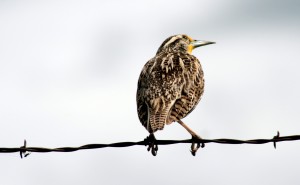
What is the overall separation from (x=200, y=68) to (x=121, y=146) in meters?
4.22

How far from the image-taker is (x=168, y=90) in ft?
36.6

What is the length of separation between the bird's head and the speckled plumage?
5.12 ft

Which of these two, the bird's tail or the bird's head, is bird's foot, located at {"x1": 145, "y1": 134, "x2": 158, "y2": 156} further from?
the bird's head

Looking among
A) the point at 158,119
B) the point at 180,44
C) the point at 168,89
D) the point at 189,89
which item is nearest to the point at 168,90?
the point at 168,89

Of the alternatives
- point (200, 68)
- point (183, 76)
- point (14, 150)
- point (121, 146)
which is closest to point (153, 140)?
point (121, 146)

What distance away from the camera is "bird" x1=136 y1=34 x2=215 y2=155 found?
34.1 feet

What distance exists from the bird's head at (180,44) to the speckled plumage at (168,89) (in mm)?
1561

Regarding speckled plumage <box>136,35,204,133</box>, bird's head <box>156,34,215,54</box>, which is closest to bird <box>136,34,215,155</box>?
speckled plumage <box>136,35,204,133</box>

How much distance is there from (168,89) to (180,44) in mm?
3678

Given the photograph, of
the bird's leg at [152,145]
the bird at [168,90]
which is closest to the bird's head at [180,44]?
the bird at [168,90]

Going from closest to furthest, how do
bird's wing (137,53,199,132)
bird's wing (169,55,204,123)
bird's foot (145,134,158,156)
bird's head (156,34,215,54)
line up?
bird's foot (145,134,158,156)
bird's wing (137,53,199,132)
bird's wing (169,55,204,123)
bird's head (156,34,215,54)

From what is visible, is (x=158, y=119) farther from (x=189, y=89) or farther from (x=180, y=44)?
(x=180, y=44)

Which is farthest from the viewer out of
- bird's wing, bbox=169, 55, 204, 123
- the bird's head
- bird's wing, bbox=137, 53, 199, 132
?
the bird's head

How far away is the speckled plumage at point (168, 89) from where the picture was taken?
10.4 meters
